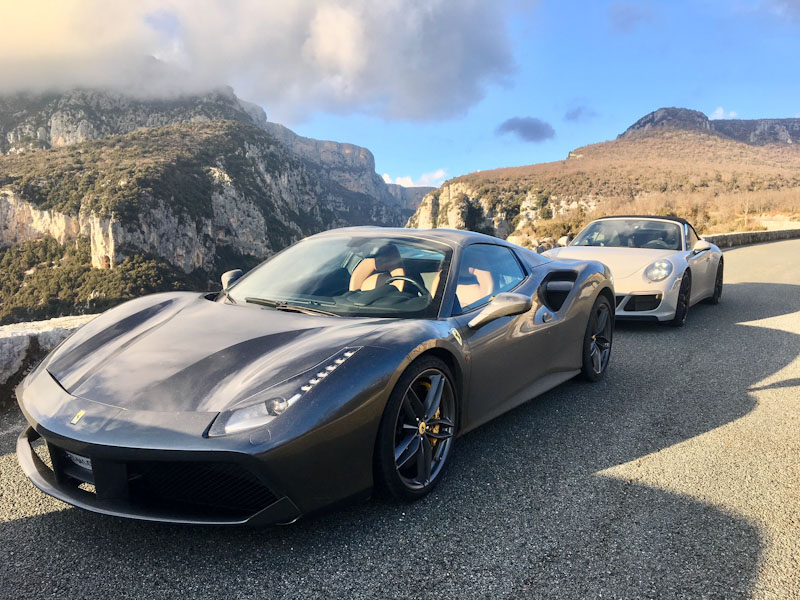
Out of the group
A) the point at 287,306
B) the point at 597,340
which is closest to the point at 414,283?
the point at 287,306

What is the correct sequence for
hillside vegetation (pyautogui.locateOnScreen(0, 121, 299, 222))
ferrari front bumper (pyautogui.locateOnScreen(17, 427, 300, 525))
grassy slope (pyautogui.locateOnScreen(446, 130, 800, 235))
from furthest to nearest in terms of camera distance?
hillside vegetation (pyautogui.locateOnScreen(0, 121, 299, 222))
grassy slope (pyautogui.locateOnScreen(446, 130, 800, 235))
ferrari front bumper (pyautogui.locateOnScreen(17, 427, 300, 525))

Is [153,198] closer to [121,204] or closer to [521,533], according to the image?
[121,204]

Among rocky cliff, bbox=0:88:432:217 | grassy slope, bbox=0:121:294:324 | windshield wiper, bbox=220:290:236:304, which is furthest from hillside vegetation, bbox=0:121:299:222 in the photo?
windshield wiper, bbox=220:290:236:304

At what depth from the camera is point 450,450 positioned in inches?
103

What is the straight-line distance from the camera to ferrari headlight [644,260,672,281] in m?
6.05

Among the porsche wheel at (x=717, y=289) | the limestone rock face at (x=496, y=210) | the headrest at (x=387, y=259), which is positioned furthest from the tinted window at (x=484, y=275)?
the limestone rock face at (x=496, y=210)

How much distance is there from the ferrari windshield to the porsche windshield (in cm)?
482

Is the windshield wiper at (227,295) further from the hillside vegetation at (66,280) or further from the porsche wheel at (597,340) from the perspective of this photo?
the hillside vegetation at (66,280)

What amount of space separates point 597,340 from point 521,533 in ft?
8.14

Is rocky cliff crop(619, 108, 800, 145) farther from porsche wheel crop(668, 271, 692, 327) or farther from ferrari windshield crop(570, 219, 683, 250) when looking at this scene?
porsche wheel crop(668, 271, 692, 327)

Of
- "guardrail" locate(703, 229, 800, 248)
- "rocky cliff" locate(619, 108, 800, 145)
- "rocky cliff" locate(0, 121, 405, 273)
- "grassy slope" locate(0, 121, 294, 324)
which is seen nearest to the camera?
"guardrail" locate(703, 229, 800, 248)

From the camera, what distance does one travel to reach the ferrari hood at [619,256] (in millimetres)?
6199

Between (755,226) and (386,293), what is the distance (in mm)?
29566

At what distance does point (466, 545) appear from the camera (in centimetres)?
207
